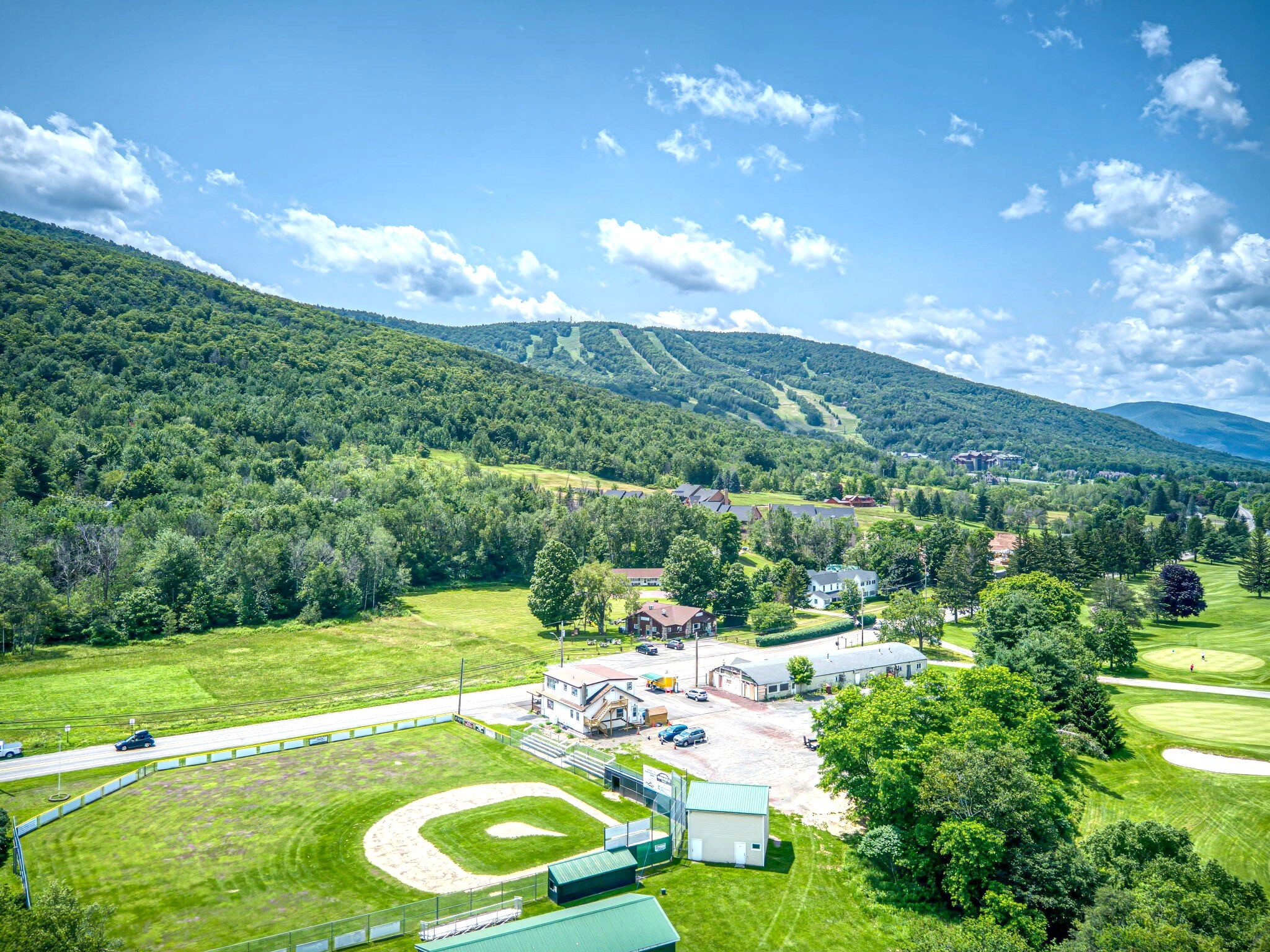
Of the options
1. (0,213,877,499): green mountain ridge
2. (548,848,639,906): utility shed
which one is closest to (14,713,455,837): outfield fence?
(548,848,639,906): utility shed

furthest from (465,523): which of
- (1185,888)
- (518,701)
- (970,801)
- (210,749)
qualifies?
(1185,888)

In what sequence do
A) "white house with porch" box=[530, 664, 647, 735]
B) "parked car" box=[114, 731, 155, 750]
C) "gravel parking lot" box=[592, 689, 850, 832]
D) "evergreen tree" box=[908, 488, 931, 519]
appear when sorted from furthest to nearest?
"evergreen tree" box=[908, 488, 931, 519]
"white house with porch" box=[530, 664, 647, 735]
"parked car" box=[114, 731, 155, 750]
"gravel parking lot" box=[592, 689, 850, 832]

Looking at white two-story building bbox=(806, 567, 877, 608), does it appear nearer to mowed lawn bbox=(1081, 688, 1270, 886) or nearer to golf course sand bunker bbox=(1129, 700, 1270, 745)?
golf course sand bunker bbox=(1129, 700, 1270, 745)

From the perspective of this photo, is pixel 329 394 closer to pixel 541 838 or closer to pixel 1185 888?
pixel 541 838

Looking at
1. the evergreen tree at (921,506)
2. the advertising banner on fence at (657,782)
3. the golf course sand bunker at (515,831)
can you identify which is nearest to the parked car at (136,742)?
the golf course sand bunker at (515,831)

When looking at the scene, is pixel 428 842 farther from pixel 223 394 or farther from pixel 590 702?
pixel 223 394

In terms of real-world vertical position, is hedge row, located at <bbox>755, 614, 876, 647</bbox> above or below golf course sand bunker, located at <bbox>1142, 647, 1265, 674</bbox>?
below

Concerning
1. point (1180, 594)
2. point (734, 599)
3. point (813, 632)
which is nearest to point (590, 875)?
point (813, 632)
